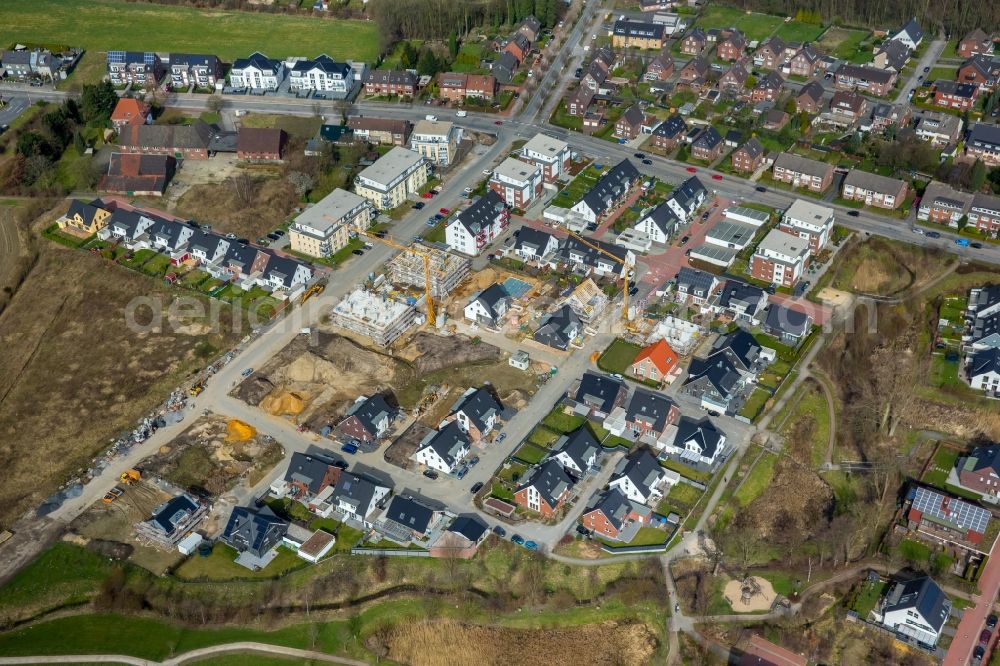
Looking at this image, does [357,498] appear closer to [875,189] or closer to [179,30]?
[875,189]

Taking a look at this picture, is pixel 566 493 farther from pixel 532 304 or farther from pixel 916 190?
pixel 916 190

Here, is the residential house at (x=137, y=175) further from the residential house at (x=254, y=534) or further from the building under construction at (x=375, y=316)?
the residential house at (x=254, y=534)

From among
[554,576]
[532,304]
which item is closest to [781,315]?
[532,304]

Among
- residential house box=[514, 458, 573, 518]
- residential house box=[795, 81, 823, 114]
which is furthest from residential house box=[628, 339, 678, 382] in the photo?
residential house box=[795, 81, 823, 114]

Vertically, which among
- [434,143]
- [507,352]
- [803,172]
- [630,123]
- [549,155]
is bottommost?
[507,352]

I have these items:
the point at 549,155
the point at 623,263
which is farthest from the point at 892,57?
the point at 623,263
